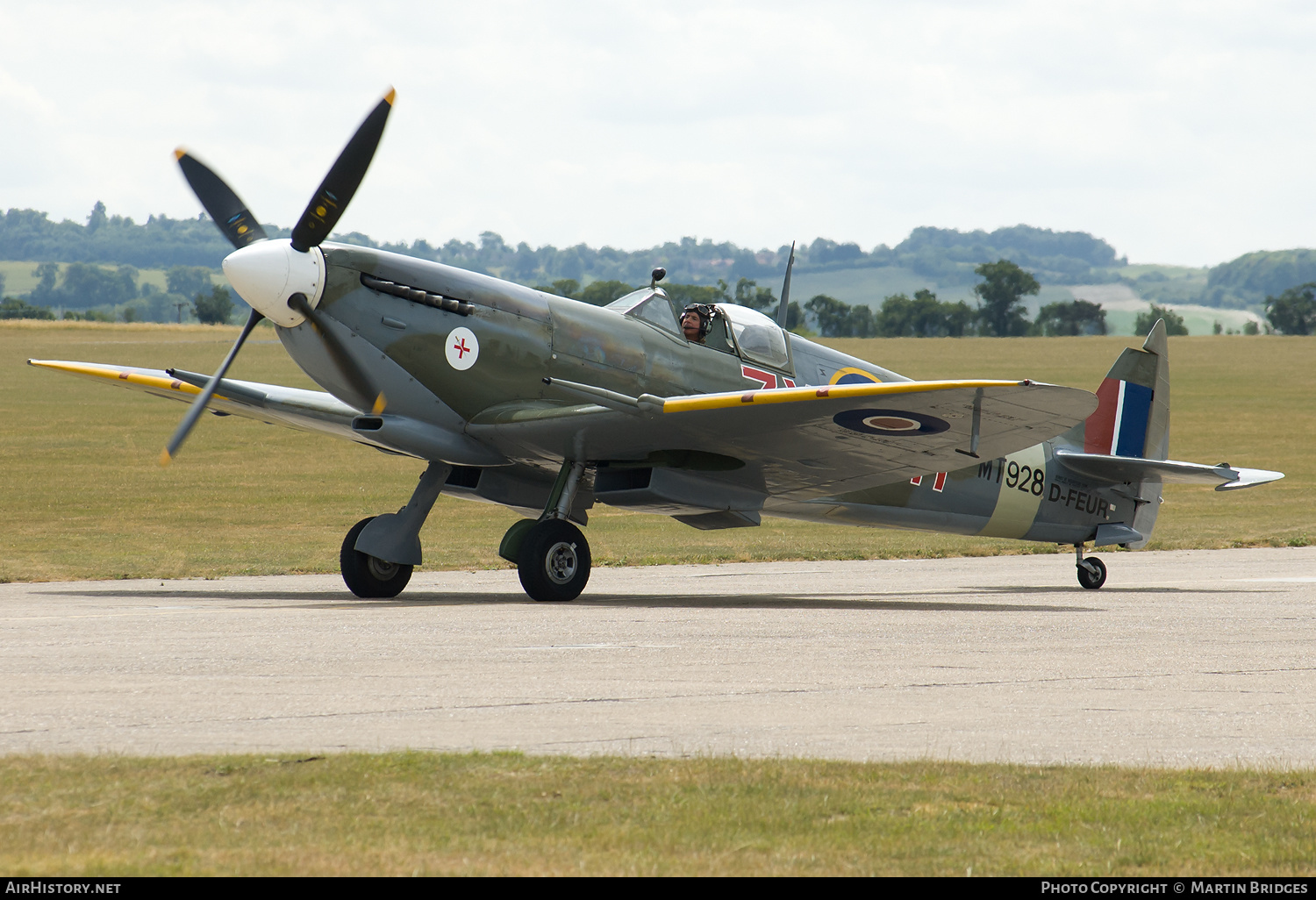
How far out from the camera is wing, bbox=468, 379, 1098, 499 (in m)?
11.5

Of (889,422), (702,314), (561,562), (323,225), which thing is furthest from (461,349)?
(889,422)

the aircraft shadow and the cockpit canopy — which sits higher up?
the cockpit canopy

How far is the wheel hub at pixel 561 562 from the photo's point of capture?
41.3ft

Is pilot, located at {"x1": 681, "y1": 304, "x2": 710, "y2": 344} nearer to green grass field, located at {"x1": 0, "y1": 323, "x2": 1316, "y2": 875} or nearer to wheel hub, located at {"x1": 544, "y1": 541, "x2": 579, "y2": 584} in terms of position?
wheel hub, located at {"x1": 544, "y1": 541, "x2": 579, "y2": 584}

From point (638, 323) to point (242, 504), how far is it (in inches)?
689

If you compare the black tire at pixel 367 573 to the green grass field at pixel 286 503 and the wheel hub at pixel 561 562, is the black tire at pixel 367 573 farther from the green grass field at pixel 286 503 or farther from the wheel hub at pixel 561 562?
the green grass field at pixel 286 503

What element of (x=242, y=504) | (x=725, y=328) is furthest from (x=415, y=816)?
(x=242, y=504)

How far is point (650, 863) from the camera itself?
4.29m

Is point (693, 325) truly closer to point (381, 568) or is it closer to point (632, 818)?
point (381, 568)

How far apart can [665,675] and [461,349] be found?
5.19 meters

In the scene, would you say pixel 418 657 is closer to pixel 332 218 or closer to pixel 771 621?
pixel 771 621

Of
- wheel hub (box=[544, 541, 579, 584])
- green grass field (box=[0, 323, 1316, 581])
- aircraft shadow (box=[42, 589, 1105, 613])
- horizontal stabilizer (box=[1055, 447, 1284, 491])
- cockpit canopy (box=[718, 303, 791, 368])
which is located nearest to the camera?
wheel hub (box=[544, 541, 579, 584])

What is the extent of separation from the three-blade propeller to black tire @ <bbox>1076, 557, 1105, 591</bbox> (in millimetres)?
8700

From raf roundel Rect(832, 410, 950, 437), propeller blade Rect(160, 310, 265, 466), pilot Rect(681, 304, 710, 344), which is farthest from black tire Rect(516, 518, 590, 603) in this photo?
propeller blade Rect(160, 310, 265, 466)
